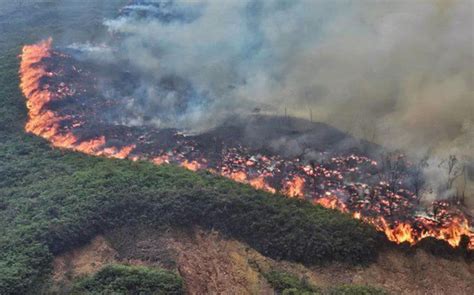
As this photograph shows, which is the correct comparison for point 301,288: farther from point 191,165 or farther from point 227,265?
point 191,165

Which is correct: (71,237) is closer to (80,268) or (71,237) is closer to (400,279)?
(80,268)

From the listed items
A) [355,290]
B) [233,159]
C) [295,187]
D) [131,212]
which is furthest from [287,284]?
[233,159]

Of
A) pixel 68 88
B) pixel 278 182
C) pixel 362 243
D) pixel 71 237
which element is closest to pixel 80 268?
pixel 71 237

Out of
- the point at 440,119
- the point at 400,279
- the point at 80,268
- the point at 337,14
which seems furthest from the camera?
the point at 337,14

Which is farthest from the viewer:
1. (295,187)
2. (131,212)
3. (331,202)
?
(295,187)

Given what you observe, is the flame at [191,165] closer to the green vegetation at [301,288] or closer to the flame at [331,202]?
the flame at [331,202]

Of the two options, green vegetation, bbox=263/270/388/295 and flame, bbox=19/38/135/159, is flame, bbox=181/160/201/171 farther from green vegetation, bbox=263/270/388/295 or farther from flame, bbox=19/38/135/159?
green vegetation, bbox=263/270/388/295

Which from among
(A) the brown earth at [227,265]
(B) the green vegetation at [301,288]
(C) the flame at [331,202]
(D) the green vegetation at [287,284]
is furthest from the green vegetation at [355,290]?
(C) the flame at [331,202]
